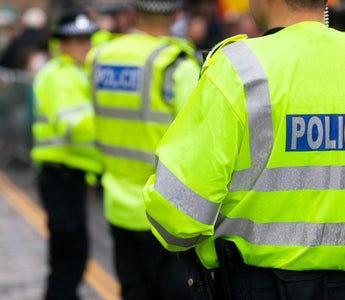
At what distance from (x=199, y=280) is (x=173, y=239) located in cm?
17

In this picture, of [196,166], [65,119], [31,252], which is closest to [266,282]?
[196,166]

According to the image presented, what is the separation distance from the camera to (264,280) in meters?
2.27

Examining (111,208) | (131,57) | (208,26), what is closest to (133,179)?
(111,208)

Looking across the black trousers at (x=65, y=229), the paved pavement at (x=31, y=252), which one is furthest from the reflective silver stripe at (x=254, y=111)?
the paved pavement at (x=31, y=252)

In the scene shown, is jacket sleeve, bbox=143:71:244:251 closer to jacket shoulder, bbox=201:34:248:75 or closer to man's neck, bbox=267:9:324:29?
jacket shoulder, bbox=201:34:248:75

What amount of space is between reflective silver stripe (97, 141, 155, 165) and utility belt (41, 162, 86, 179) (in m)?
0.93

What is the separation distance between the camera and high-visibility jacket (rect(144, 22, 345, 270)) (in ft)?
7.03

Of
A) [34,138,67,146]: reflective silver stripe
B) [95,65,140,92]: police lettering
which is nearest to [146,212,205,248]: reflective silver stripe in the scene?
[95,65,140,92]: police lettering

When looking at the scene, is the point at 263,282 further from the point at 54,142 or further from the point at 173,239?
the point at 54,142

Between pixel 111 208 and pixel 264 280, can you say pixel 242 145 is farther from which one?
pixel 111 208

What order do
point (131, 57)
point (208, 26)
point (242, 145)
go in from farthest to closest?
point (208, 26) → point (131, 57) → point (242, 145)

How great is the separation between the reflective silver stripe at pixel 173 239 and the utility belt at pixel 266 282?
8cm

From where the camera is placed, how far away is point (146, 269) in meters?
3.63

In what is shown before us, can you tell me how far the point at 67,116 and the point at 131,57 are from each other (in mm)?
1081
